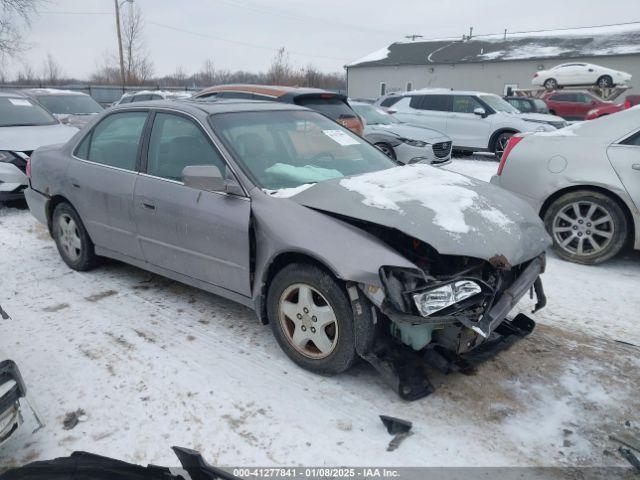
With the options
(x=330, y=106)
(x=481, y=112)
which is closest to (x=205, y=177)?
(x=330, y=106)

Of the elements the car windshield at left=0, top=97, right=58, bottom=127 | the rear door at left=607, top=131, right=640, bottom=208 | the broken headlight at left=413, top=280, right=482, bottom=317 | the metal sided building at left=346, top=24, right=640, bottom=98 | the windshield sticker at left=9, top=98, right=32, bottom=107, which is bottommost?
the broken headlight at left=413, top=280, right=482, bottom=317

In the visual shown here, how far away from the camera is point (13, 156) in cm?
704

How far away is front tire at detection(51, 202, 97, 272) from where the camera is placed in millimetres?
4617

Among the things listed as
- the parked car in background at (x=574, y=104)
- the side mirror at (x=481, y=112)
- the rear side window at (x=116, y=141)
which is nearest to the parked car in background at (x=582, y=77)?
the parked car in background at (x=574, y=104)

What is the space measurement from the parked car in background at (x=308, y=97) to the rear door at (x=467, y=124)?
566 centimetres

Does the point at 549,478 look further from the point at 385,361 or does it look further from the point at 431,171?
the point at 431,171

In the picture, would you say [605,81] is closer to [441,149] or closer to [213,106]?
[441,149]

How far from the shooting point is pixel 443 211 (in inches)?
117

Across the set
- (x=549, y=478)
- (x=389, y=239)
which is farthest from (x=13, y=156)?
(x=549, y=478)

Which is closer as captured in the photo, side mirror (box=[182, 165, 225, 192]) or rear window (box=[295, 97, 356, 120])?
side mirror (box=[182, 165, 225, 192])

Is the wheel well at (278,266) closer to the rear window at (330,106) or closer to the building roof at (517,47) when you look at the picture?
the rear window at (330,106)

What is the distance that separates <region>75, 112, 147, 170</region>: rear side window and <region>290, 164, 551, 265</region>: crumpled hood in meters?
1.75

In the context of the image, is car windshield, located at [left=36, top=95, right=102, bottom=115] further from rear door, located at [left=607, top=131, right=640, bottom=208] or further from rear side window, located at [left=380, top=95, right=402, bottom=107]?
rear door, located at [left=607, top=131, right=640, bottom=208]

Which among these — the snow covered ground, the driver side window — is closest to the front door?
the driver side window
